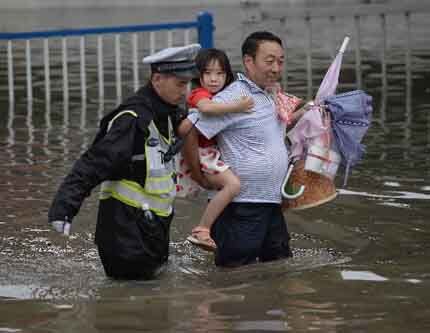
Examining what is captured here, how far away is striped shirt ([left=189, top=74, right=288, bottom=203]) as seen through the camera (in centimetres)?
718

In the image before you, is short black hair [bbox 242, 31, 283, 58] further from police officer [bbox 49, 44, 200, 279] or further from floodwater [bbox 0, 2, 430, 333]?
floodwater [bbox 0, 2, 430, 333]

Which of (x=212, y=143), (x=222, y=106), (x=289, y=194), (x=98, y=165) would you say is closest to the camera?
(x=98, y=165)

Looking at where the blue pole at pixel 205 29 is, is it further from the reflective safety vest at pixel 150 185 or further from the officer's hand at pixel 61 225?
the officer's hand at pixel 61 225

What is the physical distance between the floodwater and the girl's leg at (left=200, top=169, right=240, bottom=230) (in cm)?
39

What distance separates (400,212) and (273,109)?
8.20 ft

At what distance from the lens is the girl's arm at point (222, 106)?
7012 mm

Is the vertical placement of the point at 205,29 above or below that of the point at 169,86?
A: above

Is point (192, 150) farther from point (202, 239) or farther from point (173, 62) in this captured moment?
point (173, 62)

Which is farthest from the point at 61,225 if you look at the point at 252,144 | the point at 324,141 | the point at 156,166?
the point at 324,141

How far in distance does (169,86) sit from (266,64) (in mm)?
659

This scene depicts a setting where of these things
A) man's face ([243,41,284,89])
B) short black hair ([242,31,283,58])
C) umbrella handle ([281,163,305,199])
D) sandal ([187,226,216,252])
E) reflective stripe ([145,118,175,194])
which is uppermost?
short black hair ([242,31,283,58])

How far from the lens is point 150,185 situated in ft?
22.2

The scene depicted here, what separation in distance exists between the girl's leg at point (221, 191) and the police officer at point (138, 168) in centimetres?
32

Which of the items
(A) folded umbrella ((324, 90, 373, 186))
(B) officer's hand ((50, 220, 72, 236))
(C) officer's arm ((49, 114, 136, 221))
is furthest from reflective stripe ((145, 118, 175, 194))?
(A) folded umbrella ((324, 90, 373, 186))
